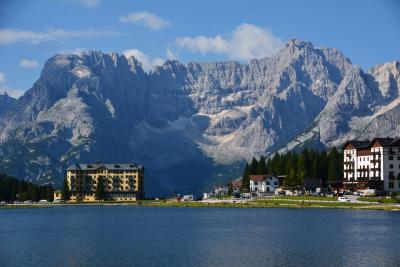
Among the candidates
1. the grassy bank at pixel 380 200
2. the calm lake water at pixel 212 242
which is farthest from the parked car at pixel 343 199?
the calm lake water at pixel 212 242

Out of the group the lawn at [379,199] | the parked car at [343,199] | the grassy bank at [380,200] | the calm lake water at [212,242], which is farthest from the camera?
the parked car at [343,199]

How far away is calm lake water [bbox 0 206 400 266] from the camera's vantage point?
266 ft

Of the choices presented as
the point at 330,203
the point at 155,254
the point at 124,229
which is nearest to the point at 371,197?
the point at 330,203

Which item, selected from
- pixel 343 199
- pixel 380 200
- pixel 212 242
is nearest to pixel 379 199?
pixel 380 200

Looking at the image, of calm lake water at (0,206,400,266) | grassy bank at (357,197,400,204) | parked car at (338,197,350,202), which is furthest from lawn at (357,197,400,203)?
calm lake water at (0,206,400,266)

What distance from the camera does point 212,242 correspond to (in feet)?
327

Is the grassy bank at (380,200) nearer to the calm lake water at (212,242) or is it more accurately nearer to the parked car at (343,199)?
the parked car at (343,199)

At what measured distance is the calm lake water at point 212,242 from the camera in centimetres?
8112

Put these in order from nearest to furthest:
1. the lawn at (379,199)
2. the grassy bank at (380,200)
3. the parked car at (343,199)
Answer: the grassy bank at (380,200) → the lawn at (379,199) → the parked car at (343,199)

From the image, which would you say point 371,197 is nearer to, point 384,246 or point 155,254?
point 384,246

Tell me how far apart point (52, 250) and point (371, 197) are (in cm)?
11791

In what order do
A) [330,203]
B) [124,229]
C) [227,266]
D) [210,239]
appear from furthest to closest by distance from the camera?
[330,203] → [124,229] → [210,239] → [227,266]

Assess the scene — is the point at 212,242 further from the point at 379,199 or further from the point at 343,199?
the point at 343,199

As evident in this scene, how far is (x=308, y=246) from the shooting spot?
92.2 m
